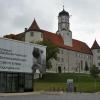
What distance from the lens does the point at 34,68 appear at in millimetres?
51812

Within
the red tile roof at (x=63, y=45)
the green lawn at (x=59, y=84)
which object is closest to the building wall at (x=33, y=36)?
the red tile roof at (x=63, y=45)

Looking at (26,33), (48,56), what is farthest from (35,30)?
(48,56)

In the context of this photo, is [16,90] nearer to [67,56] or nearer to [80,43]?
[67,56]

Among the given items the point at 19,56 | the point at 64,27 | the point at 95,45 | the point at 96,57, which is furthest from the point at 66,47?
the point at 19,56

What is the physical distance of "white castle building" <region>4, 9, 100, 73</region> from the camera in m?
109

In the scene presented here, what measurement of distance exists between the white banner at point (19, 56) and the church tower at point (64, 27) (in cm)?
6967

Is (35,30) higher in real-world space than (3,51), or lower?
higher

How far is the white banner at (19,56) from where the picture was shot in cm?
4616

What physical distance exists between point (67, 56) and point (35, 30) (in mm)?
19421

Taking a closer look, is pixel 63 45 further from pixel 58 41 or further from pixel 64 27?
pixel 64 27

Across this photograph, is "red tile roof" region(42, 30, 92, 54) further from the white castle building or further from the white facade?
the white facade

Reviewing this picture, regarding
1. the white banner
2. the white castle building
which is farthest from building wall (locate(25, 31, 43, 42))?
the white banner

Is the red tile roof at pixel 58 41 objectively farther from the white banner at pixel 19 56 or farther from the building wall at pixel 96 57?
the white banner at pixel 19 56

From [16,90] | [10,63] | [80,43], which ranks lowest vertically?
[16,90]
